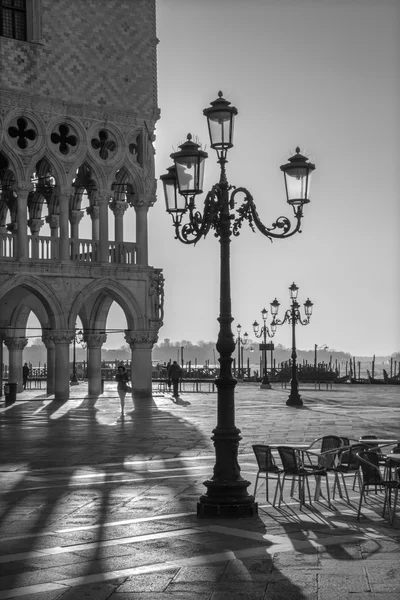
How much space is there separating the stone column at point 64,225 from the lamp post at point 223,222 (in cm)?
2350

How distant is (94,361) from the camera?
131 feet

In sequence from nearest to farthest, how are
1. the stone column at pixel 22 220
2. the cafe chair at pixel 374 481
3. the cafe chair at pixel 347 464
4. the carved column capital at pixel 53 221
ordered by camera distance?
the cafe chair at pixel 374 481
the cafe chair at pixel 347 464
the stone column at pixel 22 220
the carved column capital at pixel 53 221

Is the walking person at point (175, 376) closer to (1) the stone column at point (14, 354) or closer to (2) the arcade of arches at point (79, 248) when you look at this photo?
(2) the arcade of arches at point (79, 248)

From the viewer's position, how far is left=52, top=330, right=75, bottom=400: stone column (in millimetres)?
35188

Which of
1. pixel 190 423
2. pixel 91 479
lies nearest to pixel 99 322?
pixel 190 423

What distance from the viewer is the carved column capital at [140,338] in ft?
122

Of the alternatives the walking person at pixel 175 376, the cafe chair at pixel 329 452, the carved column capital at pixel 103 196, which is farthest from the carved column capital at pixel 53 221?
the cafe chair at pixel 329 452

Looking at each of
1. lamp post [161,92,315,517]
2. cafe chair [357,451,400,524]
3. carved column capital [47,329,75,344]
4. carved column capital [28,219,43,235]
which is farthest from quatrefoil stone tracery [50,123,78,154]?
cafe chair [357,451,400,524]

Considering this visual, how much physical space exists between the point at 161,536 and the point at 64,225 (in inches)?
1035

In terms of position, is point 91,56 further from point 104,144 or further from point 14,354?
point 14,354

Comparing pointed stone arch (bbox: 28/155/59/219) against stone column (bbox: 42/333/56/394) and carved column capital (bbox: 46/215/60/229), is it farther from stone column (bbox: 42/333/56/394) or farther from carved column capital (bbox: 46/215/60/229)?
stone column (bbox: 42/333/56/394)

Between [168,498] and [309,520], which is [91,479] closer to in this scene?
[168,498]

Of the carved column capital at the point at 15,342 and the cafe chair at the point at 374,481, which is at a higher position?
the carved column capital at the point at 15,342

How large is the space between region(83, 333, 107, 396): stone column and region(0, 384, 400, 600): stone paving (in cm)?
1941
